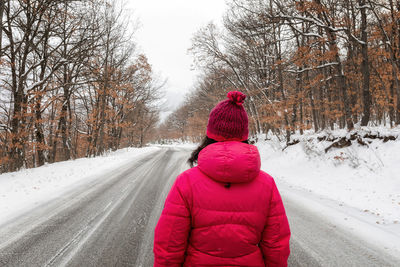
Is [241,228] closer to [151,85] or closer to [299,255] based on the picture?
[299,255]

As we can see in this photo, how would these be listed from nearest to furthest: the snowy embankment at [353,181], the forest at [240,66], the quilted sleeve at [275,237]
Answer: the quilted sleeve at [275,237], the snowy embankment at [353,181], the forest at [240,66]

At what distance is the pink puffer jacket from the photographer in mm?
1411

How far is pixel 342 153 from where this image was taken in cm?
830

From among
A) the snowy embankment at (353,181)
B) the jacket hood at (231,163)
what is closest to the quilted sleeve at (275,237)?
the jacket hood at (231,163)

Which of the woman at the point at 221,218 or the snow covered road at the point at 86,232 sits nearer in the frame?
the woman at the point at 221,218

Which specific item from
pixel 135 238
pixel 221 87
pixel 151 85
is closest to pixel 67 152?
pixel 151 85

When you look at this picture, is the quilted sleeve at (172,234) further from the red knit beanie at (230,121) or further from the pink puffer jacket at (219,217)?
the red knit beanie at (230,121)

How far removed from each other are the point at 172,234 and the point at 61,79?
66.7ft

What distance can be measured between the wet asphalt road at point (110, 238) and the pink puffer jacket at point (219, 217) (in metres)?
2.08

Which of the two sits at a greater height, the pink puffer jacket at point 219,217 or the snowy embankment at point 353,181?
the pink puffer jacket at point 219,217

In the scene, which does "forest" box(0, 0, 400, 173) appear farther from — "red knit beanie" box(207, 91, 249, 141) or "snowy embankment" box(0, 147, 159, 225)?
"red knit beanie" box(207, 91, 249, 141)

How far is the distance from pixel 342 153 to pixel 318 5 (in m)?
6.48

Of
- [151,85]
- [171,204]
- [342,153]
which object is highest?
[151,85]

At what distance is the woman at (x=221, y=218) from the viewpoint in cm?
141
